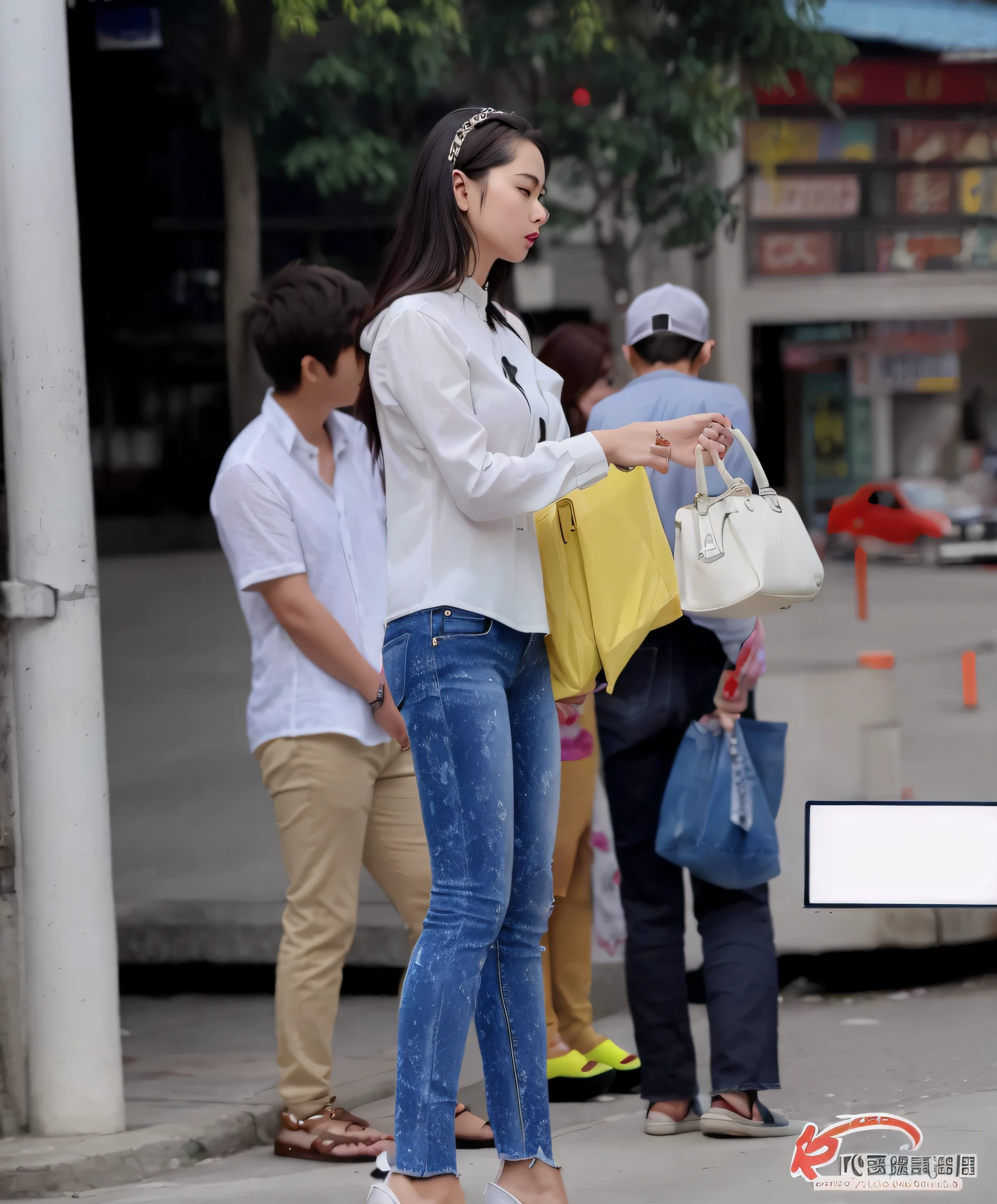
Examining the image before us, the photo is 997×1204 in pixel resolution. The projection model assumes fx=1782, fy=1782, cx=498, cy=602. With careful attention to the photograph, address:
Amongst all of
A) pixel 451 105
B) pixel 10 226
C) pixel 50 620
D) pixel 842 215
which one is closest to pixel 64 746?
pixel 50 620

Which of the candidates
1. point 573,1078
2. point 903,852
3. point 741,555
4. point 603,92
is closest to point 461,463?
point 741,555

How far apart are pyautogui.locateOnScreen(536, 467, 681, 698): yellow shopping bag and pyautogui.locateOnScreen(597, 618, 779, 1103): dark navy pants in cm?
66

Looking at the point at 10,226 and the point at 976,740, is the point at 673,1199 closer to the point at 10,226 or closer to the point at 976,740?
the point at 10,226

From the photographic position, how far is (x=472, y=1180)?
3.29 metres

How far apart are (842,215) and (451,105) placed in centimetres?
131

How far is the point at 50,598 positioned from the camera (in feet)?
11.6

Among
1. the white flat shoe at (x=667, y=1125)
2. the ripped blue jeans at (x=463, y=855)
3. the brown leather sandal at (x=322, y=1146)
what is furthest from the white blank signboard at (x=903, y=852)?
the brown leather sandal at (x=322, y=1146)

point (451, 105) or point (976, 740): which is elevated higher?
point (451, 105)

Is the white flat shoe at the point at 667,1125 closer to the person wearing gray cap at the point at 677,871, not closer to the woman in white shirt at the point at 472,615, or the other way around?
the person wearing gray cap at the point at 677,871

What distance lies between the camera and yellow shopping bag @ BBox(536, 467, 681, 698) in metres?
2.90

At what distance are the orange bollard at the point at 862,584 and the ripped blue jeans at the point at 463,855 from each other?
10.9 feet

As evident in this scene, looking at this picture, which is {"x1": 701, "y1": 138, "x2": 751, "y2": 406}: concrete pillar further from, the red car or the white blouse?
the white blouse

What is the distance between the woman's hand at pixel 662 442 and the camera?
274cm

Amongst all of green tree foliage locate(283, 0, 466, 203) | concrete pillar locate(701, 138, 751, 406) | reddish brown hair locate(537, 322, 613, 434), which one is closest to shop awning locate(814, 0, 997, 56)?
concrete pillar locate(701, 138, 751, 406)
